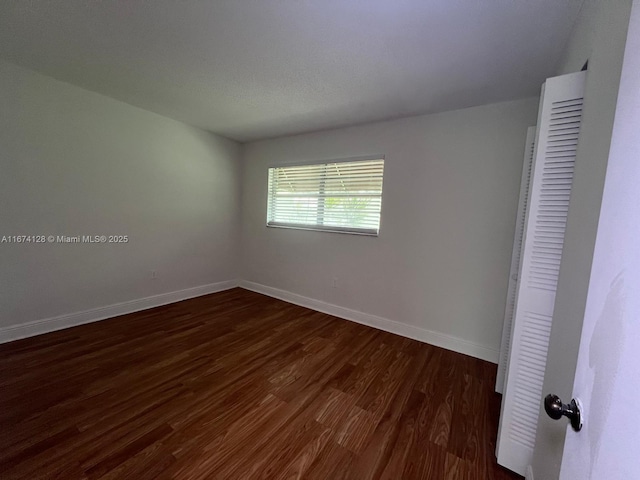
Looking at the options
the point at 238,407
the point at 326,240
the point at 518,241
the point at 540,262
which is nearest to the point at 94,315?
the point at 238,407

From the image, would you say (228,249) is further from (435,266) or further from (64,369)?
(435,266)

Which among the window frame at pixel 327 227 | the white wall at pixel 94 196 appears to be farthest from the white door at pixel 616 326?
the white wall at pixel 94 196

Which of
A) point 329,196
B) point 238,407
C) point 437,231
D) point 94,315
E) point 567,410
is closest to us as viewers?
point 567,410

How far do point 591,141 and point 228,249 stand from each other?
4.24 metres

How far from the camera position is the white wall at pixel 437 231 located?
231cm

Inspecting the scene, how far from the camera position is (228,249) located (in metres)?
4.18

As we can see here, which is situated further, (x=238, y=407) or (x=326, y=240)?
(x=326, y=240)

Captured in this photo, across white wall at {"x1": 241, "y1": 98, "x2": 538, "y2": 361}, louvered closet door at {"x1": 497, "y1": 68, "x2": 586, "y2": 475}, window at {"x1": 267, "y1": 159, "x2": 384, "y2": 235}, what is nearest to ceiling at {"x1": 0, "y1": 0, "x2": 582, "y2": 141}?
→ white wall at {"x1": 241, "y1": 98, "x2": 538, "y2": 361}

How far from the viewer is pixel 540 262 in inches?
47.8

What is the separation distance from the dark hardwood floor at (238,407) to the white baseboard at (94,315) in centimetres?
10

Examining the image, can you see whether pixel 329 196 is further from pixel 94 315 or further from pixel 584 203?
pixel 94 315

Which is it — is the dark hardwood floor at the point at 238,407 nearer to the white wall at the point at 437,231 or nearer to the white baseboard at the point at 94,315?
the white baseboard at the point at 94,315

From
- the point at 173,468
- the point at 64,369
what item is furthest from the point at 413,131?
the point at 64,369

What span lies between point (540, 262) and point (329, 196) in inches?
96.8
